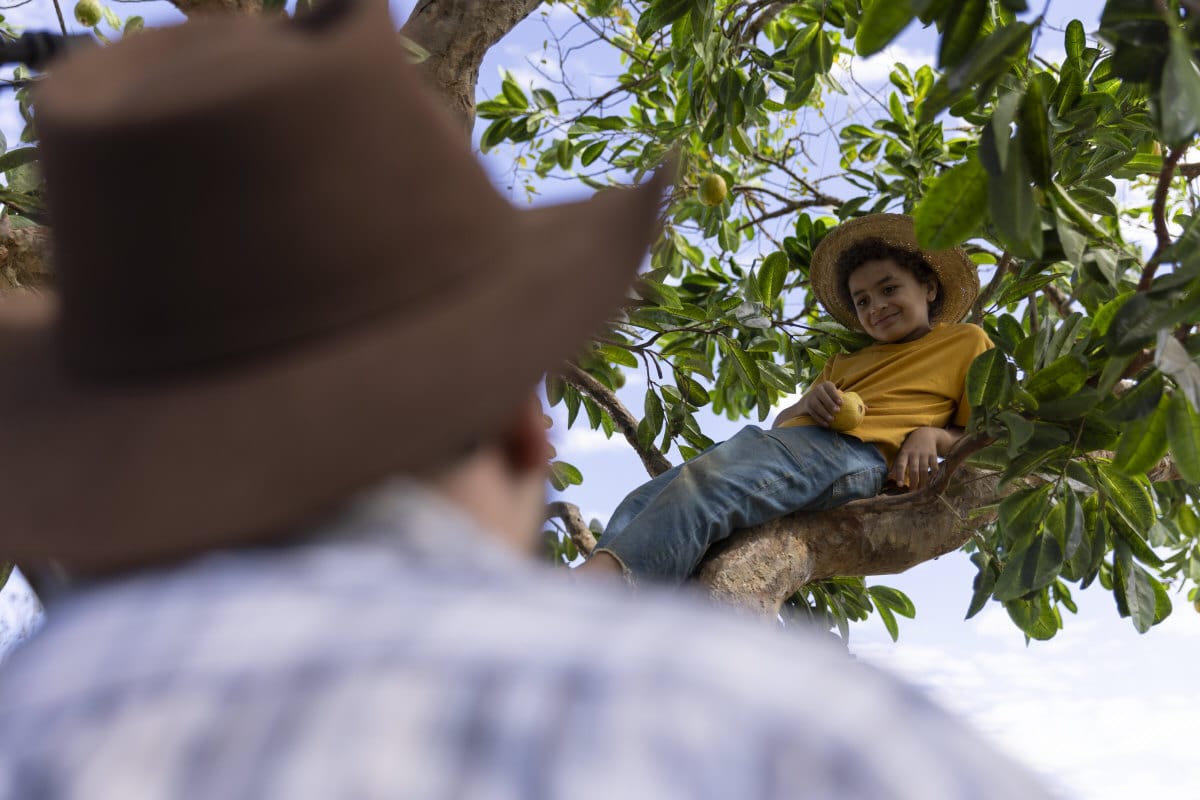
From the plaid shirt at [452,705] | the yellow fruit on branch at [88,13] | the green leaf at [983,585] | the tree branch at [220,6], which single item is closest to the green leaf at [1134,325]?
the green leaf at [983,585]

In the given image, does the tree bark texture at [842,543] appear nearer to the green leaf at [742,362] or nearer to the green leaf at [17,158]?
the green leaf at [742,362]

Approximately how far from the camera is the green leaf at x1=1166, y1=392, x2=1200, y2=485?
173 centimetres

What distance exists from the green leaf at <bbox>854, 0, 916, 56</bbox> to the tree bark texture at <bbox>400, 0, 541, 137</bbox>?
1.01 m

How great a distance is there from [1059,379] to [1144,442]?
236 mm

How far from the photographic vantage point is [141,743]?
519mm

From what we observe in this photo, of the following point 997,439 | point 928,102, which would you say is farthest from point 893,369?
point 928,102

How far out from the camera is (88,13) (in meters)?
3.25

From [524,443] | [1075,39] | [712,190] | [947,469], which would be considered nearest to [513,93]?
[712,190]

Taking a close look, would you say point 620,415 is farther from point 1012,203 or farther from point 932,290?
point 1012,203

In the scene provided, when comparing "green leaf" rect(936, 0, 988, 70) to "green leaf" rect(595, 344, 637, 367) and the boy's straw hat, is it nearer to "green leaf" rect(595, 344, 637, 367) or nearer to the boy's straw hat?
the boy's straw hat

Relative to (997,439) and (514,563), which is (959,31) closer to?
(997,439)

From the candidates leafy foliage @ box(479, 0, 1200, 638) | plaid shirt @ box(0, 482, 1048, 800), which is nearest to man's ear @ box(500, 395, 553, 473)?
plaid shirt @ box(0, 482, 1048, 800)

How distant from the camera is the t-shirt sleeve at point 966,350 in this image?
266 cm

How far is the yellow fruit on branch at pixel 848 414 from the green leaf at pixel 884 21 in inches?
43.4
